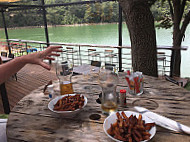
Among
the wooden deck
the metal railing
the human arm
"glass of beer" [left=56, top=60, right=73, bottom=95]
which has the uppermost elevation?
the human arm

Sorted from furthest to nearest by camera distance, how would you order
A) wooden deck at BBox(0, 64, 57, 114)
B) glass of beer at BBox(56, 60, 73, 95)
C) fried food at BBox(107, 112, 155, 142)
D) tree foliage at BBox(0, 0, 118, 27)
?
tree foliage at BBox(0, 0, 118, 27) → wooden deck at BBox(0, 64, 57, 114) → glass of beer at BBox(56, 60, 73, 95) → fried food at BBox(107, 112, 155, 142)

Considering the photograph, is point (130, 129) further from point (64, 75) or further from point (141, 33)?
point (141, 33)

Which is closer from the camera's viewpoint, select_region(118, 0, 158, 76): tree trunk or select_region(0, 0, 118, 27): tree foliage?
select_region(118, 0, 158, 76): tree trunk

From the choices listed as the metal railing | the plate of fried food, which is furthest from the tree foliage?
the plate of fried food

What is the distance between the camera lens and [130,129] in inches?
29.9

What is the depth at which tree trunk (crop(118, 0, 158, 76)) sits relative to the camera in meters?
2.33

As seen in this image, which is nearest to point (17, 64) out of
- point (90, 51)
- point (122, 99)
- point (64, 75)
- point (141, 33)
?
point (64, 75)

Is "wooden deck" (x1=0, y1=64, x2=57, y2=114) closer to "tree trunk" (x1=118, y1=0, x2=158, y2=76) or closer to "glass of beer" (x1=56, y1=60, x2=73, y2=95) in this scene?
"glass of beer" (x1=56, y1=60, x2=73, y2=95)

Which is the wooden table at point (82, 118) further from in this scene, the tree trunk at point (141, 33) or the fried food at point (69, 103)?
the tree trunk at point (141, 33)

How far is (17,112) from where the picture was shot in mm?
1120

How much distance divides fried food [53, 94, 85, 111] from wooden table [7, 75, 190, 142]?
61mm

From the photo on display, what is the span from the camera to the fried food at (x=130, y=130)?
0.74m

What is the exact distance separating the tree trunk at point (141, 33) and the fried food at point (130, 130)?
183 cm

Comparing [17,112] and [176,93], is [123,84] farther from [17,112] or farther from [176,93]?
[17,112]
